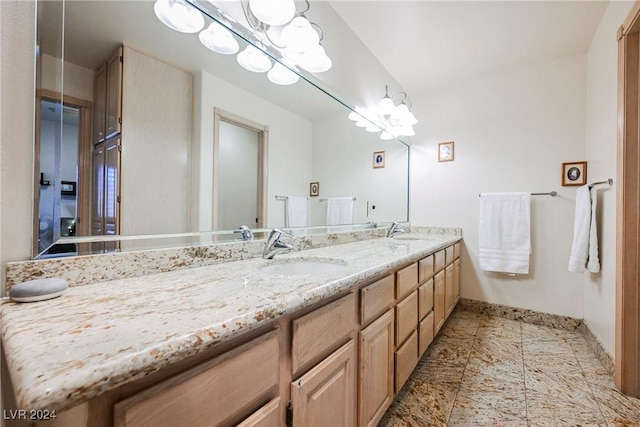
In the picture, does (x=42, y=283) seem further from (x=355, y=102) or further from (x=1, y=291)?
(x=355, y=102)

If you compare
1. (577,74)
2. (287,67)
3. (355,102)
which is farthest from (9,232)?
(577,74)

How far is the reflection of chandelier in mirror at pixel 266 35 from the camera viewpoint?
961 millimetres

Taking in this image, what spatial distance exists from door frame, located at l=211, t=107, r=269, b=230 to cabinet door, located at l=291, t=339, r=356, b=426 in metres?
0.69

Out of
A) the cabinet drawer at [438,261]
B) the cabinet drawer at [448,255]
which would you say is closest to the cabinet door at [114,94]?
the cabinet drawer at [438,261]

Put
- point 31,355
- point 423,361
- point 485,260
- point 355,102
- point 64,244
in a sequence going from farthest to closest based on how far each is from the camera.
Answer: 1. point 485,260
2. point 355,102
3. point 423,361
4. point 64,244
5. point 31,355

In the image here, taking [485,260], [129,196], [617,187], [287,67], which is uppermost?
[287,67]

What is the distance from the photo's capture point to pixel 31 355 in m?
0.36

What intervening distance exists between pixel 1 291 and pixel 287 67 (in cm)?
138

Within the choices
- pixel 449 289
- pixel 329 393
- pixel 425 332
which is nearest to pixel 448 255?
pixel 449 289

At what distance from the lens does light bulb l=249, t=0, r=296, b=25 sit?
114cm

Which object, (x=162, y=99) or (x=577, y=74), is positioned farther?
(x=577, y=74)

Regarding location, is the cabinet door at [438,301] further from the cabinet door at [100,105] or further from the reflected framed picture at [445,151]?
the cabinet door at [100,105]

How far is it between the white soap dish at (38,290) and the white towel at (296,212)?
0.99 metres

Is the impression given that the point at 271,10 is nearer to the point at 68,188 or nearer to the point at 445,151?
the point at 68,188
